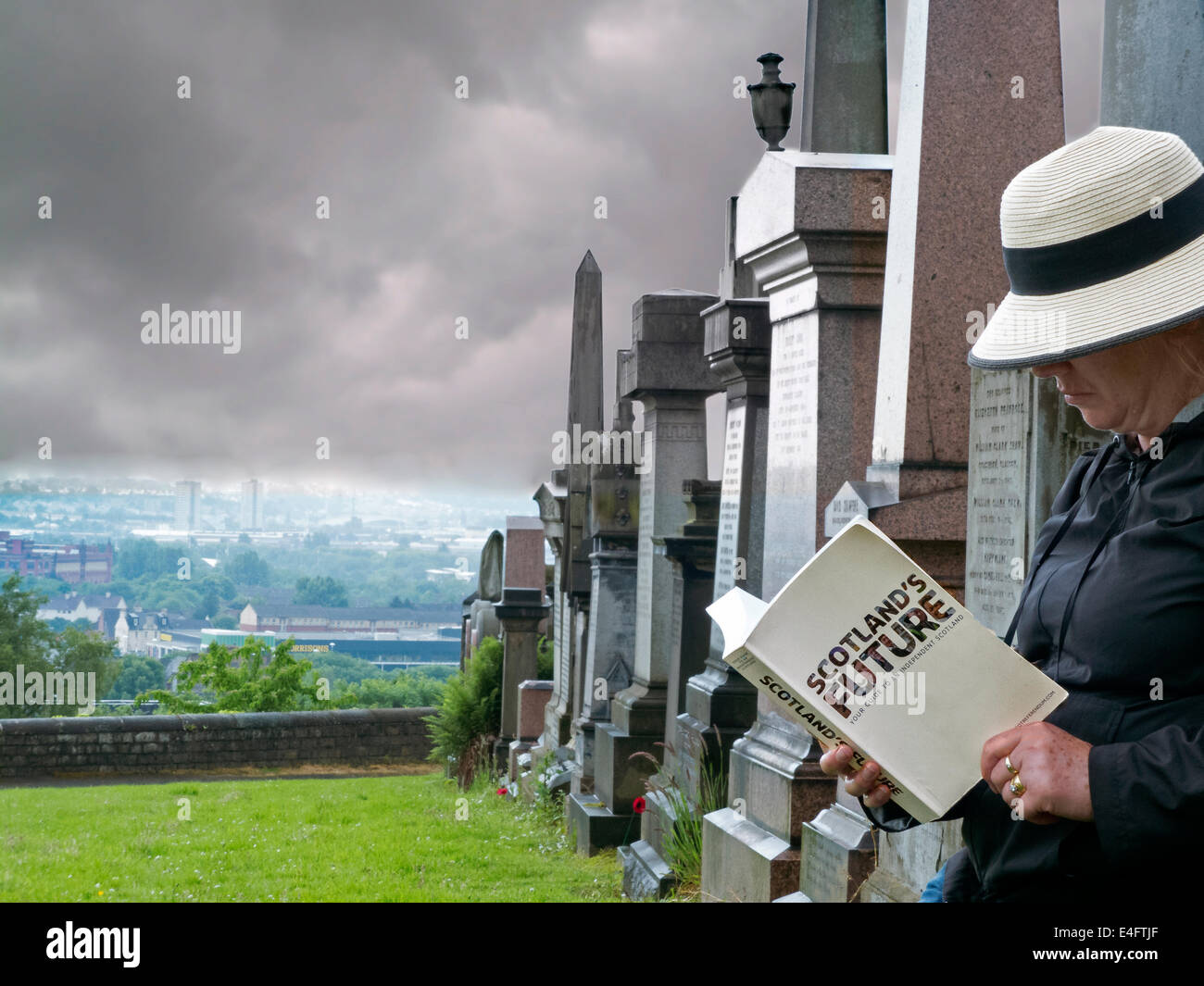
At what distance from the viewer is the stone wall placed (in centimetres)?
1744

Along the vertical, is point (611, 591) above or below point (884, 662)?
below

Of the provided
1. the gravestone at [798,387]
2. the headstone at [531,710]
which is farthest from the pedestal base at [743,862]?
the headstone at [531,710]

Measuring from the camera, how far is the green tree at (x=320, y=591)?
132 ft

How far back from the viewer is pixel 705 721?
23.6 ft

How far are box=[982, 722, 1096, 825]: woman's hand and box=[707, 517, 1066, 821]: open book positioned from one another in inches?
4.2

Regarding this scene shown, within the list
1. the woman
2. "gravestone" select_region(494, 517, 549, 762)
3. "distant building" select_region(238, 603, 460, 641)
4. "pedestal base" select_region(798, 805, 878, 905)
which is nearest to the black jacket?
the woman

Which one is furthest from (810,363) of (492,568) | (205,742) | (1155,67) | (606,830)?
(205,742)

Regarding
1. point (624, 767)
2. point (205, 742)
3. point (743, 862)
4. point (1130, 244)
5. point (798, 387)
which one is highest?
point (798, 387)

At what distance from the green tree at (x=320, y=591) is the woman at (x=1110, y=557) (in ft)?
127

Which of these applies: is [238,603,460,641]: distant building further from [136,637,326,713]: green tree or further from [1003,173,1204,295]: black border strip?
[1003,173,1204,295]: black border strip

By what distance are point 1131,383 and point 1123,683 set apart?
16.9 inches

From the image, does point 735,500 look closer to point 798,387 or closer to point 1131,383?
point 798,387

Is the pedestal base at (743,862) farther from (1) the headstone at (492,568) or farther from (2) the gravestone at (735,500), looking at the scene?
(1) the headstone at (492,568)

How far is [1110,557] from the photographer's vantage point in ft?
5.81
